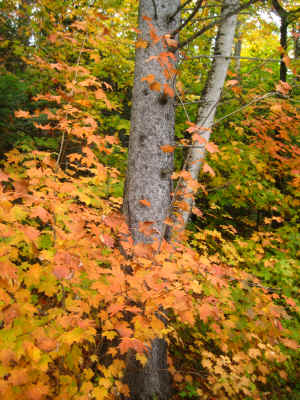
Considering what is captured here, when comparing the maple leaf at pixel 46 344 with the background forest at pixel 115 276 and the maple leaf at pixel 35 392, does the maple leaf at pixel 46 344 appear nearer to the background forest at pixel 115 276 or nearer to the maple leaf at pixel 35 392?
the background forest at pixel 115 276

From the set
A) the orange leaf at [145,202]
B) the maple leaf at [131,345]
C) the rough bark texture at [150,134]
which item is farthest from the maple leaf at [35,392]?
the orange leaf at [145,202]

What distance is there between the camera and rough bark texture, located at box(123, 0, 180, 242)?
2.40 metres

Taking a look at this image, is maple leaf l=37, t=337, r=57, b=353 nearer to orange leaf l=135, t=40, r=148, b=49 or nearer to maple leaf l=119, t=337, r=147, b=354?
maple leaf l=119, t=337, r=147, b=354

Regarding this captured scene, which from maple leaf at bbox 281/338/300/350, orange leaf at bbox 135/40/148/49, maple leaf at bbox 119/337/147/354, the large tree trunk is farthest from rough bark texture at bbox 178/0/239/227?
maple leaf at bbox 119/337/147/354

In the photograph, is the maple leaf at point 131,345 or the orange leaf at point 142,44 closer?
the maple leaf at point 131,345

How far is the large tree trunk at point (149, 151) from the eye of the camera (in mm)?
2404

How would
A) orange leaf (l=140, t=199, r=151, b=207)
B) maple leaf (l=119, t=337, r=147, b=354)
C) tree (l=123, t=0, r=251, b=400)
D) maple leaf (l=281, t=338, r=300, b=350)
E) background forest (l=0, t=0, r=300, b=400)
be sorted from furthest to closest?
maple leaf (l=281, t=338, r=300, b=350) < tree (l=123, t=0, r=251, b=400) < orange leaf (l=140, t=199, r=151, b=207) < background forest (l=0, t=0, r=300, b=400) < maple leaf (l=119, t=337, r=147, b=354)

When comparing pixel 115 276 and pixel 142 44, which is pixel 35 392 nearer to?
pixel 115 276

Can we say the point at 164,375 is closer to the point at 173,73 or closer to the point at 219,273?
the point at 219,273

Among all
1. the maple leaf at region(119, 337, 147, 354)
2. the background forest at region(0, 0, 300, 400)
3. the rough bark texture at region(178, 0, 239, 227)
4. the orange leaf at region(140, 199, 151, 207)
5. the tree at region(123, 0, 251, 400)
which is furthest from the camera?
the rough bark texture at region(178, 0, 239, 227)

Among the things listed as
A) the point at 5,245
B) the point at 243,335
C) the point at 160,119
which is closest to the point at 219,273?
the point at 243,335

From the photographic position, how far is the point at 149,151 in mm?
2416

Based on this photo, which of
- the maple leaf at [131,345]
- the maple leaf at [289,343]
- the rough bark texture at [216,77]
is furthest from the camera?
the rough bark texture at [216,77]

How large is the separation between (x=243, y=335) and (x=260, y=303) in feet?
1.58
